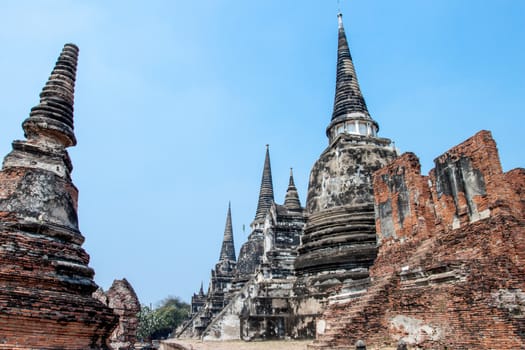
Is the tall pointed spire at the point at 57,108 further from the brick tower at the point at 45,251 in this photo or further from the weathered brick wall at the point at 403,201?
the weathered brick wall at the point at 403,201

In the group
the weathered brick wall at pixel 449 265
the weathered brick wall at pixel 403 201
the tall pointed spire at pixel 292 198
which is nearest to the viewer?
the weathered brick wall at pixel 449 265

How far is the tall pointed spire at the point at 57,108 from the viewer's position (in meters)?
8.12

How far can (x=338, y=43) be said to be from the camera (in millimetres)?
24375

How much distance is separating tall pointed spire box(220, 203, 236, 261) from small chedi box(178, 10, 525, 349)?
21.9 metres

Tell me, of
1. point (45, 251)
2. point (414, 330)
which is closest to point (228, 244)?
point (414, 330)

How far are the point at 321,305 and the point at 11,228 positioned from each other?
11.1m

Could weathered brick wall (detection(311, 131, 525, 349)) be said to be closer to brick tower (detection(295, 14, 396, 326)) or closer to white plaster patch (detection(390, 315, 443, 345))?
white plaster patch (detection(390, 315, 443, 345))

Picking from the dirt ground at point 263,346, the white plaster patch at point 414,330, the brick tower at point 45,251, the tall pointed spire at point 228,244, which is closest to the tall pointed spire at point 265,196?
the tall pointed spire at point 228,244

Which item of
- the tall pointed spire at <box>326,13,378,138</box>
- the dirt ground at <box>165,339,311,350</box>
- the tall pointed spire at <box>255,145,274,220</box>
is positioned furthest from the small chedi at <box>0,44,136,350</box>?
the tall pointed spire at <box>255,145,274,220</box>

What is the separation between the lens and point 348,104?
68.3ft

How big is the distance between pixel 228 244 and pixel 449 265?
35832mm

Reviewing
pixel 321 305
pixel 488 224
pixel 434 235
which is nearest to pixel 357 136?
pixel 321 305

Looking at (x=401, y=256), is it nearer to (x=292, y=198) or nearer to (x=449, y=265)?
(x=449, y=265)

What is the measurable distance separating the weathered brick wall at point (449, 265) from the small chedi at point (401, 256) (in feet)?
0.08
